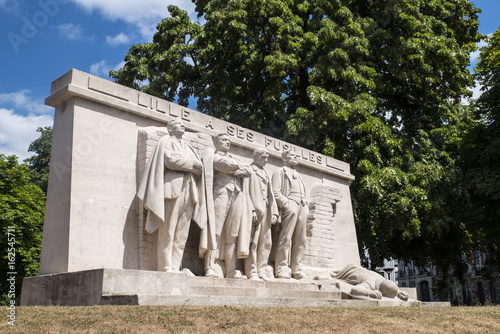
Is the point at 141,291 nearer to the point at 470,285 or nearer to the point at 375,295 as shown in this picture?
the point at 375,295

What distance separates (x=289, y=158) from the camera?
12.9m

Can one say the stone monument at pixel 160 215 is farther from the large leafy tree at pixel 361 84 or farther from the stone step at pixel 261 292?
the large leafy tree at pixel 361 84

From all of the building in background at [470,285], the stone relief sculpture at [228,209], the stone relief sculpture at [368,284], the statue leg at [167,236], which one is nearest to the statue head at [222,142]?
the stone relief sculpture at [228,209]

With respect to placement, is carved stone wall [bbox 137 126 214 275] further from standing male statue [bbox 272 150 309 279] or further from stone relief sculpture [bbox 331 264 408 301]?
stone relief sculpture [bbox 331 264 408 301]

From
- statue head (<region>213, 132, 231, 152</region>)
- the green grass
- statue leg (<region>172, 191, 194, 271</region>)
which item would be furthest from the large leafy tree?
the green grass

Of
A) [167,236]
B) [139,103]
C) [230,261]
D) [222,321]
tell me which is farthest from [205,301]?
[139,103]

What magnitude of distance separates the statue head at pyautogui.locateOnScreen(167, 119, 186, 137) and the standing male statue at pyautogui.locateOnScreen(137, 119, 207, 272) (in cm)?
12

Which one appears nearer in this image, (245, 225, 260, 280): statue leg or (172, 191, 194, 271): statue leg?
(172, 191, 194, 271): statue leg

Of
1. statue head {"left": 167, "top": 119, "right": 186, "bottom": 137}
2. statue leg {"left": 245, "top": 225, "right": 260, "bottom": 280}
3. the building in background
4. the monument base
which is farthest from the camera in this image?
the building in background

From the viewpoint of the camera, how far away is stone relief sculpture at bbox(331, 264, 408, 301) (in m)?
11.1

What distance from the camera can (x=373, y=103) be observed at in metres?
18.2

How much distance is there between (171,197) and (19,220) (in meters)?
13.0

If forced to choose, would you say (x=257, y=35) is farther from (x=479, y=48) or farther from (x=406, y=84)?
(x=479, y=48)

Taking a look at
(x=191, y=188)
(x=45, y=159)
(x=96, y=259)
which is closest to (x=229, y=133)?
(x=191, y=188)
